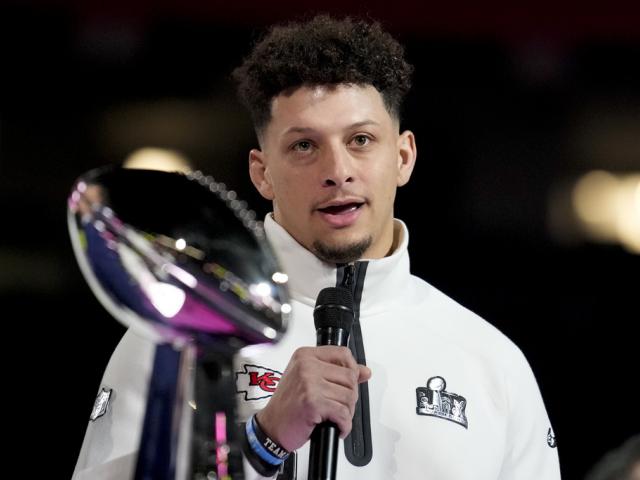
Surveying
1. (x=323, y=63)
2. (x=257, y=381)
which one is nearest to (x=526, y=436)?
(x=257, y=381)

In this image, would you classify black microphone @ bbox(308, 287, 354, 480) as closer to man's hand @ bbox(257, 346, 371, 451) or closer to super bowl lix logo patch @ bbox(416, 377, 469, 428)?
man's hand @ bbox(257, 346, 371, 451)

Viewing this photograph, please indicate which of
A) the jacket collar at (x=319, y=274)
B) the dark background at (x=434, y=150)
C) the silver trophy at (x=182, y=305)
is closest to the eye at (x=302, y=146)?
the jacket collar at (x=319, y=274)

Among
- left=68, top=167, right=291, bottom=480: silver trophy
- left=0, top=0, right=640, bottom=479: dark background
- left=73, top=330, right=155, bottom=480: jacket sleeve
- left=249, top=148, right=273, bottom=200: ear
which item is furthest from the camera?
left=0, top=0, right=640, bottom=479: dark background

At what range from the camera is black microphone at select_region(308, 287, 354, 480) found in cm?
105

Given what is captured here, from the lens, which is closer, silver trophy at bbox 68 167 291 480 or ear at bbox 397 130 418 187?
silver trophy at bbox 68 167 291 480

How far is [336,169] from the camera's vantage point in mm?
1484

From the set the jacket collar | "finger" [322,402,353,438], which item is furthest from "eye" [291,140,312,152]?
"finger" [322,402,353,438]

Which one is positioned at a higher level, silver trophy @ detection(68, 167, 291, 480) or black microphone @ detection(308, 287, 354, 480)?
black microphone @ detection(308, 287, 354, 480)

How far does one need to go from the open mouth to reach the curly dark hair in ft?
0.64

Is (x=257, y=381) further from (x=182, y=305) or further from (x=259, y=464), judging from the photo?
(x=182, y=305)

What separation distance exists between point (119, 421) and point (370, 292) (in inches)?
17.3

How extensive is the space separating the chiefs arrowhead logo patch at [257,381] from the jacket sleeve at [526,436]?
365 millimetres

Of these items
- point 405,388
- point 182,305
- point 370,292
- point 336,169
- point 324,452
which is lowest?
point 182,305

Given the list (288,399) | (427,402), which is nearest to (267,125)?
(427,402)
